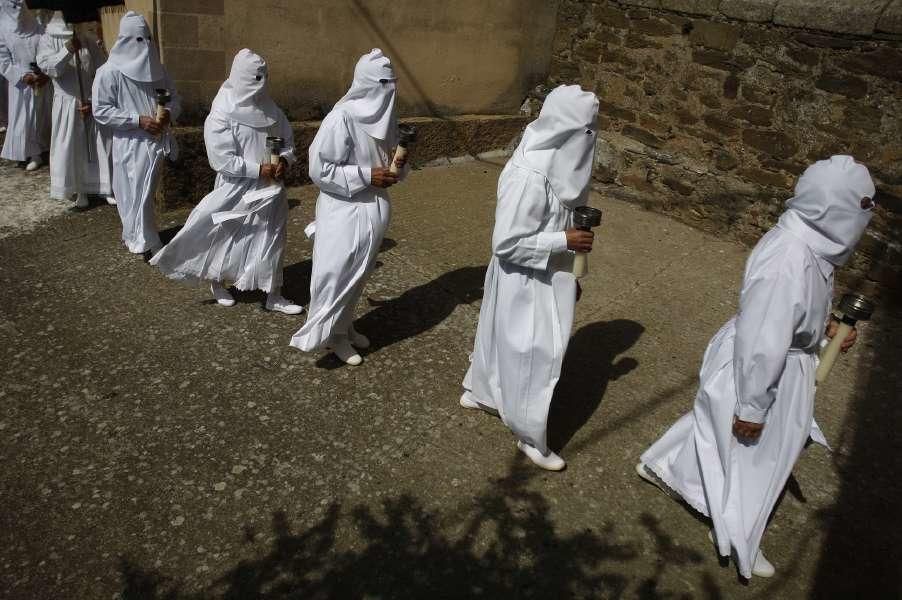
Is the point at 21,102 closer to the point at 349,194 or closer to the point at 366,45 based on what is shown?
the point at 366,45

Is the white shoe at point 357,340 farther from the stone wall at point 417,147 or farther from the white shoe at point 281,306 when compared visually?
the stone wall at point 417,147

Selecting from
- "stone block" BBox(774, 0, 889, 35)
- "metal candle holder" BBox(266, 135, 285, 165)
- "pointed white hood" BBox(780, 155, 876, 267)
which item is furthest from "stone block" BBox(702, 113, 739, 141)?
"metal candle holder" BBox(266, 135, 285, 165)

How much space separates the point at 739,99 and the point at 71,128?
6762mm

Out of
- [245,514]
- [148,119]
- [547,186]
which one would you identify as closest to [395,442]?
[245,514]

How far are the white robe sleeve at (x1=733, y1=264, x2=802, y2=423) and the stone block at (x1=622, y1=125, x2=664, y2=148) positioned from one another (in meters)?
5.16

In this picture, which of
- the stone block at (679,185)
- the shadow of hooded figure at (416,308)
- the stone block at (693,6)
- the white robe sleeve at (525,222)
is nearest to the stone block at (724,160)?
the stone block at (679,185)

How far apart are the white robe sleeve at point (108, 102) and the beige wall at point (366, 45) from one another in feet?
3.29

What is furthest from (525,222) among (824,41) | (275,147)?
(824,41)

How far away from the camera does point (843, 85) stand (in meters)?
6.20

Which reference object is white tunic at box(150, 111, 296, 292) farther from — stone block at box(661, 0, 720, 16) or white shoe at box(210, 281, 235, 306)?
stone block at box(661, 0, 720, 16)

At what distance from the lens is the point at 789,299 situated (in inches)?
114

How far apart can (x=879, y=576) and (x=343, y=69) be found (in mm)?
6629

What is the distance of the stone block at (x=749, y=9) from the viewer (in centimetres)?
656

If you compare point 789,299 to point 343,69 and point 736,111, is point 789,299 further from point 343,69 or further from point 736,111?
point 343,69
